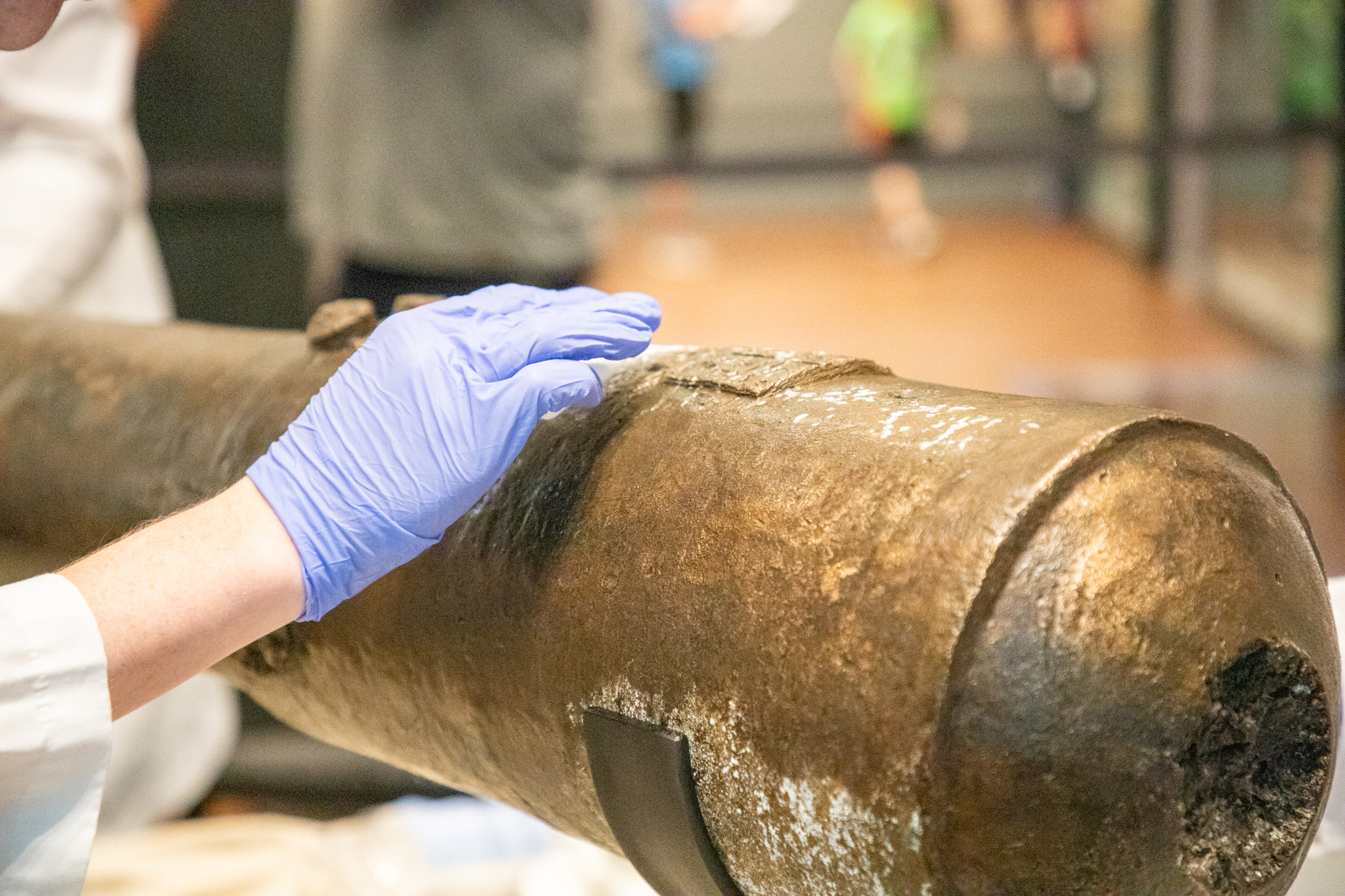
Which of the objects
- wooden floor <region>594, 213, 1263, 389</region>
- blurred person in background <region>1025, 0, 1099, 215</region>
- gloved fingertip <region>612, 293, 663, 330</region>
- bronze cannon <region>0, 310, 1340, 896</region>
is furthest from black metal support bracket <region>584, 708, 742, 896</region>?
blurred person in background <region>1025, 0, 1099, 215</region>

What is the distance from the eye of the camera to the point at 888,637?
65 centimetres

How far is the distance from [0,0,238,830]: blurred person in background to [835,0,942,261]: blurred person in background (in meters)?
3.72

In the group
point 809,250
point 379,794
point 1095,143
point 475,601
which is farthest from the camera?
point 809,250

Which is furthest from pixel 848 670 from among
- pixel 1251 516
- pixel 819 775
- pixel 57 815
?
pixel 57 815

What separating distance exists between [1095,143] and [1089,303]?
2.18m

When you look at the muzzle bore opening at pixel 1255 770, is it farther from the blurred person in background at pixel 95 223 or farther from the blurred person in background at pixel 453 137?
the blurred person in background at pixel 453 137

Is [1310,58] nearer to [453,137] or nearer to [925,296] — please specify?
[925,296]

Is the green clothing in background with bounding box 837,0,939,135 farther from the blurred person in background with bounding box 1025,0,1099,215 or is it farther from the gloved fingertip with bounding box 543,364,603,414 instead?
the gloved fingertip with bounding box 543,364,603,414

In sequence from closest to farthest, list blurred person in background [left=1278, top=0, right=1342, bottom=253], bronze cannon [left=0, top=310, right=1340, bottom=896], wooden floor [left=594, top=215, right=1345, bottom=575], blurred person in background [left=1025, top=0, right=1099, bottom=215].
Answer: bronze cannon [left=0, top=310, right=1340, bottom=896]
wooden floor [left=594, top=215, right=1345, bottom=575]
blurred person in background [left=1278, top=0, right=1342, bottom=253]
blurred person in background [left=1025, top=0, right=1099, bottom=215]

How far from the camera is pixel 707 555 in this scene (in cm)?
74

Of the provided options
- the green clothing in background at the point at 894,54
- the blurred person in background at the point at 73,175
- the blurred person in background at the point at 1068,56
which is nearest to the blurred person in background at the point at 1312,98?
the blurred person in background at the point at 1068,56

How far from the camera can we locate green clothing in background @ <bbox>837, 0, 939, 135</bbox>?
5.81 metres

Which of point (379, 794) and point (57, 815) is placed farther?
point (379, 794)

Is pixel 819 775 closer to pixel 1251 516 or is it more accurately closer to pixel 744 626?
pixel 744 626
